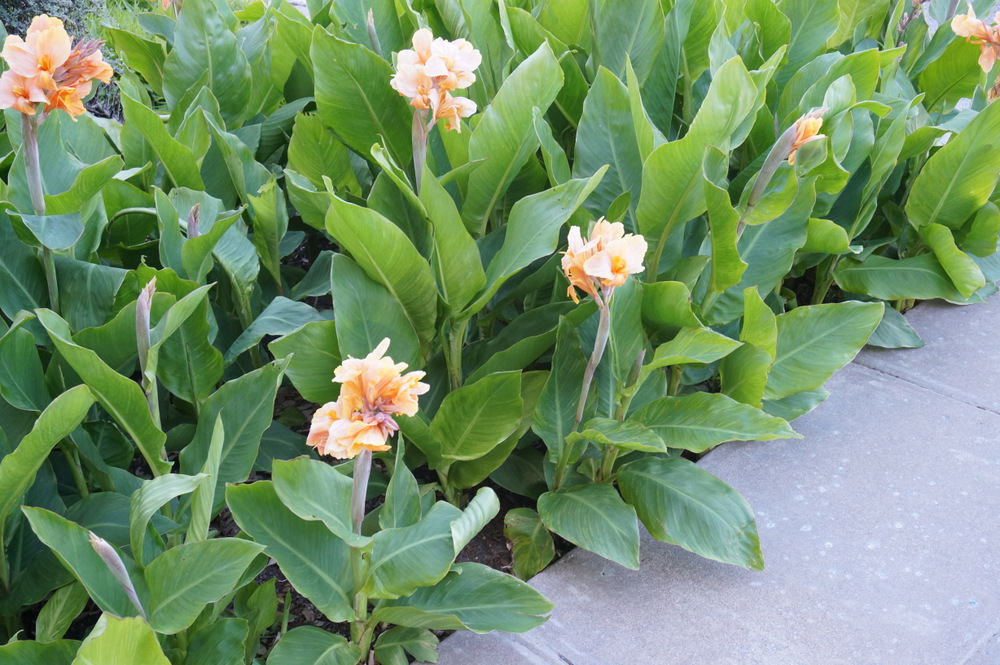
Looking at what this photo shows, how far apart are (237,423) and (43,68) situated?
649mm

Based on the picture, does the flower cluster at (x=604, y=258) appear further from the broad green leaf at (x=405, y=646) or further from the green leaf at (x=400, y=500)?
the broad green leaf at (x=405, y=646)

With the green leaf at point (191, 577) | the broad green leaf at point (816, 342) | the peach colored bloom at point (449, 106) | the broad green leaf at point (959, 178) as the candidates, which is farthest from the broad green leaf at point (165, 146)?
the broad green leaf at point (959, 178)

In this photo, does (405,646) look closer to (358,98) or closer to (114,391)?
(114,391)

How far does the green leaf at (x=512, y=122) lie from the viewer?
1.84 m

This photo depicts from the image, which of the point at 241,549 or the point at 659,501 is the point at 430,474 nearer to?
the point at 659,501

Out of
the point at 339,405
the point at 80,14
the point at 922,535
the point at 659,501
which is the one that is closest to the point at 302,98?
the point at 659,501

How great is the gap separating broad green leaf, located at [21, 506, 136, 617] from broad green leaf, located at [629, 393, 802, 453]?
3.38 feet

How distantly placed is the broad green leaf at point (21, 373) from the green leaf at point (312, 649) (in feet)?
1.89

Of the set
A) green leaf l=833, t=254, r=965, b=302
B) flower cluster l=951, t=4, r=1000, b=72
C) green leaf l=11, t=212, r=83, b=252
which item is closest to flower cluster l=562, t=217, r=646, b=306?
green leaf l=11, t=212, r=83, b=252

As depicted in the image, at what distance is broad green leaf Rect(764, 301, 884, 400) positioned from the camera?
2.03 metres

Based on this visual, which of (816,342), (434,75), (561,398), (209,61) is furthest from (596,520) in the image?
(209,61)

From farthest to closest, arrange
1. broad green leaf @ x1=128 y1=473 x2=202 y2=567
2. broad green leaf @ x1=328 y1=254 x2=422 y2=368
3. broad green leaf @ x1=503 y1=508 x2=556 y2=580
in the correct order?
1. broad green leaf @ x1=503 y1=508 x2=556 y2=580
2. broad green leaf @ x1=328 y1=254 x2=422 y2=368
3. broad green leaf @ x1=128 y1=473 x2=202 y2=567

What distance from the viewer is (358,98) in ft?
6.64

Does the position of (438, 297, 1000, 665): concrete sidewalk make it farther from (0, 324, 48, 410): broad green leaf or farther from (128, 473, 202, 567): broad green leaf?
(0, 324, 48, 410): broad green leaf
